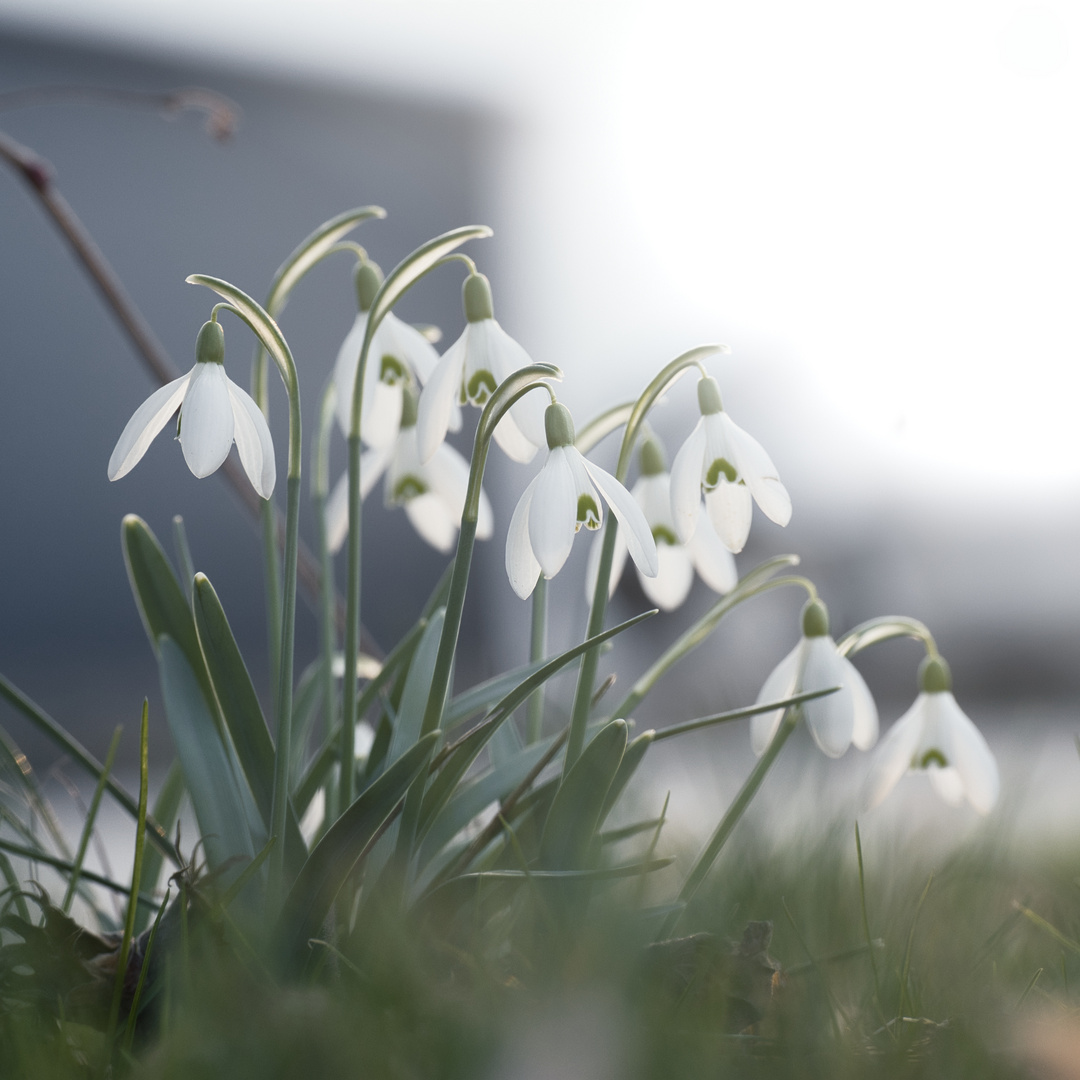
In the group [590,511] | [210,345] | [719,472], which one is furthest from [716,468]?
[210,345]

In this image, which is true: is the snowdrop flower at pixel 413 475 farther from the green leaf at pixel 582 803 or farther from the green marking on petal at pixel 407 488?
the green leaf at pixel 582 803

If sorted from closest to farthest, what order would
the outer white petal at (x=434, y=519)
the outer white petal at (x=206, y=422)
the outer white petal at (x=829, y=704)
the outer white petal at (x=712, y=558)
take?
the outer white petal at (x=206, y=422) → the outer white petal at (x=829, y=704) → the outer white petal at (x=712, y=558) → the outer white petal at (x=434, y=519)

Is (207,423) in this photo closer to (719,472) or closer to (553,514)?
(553,514)

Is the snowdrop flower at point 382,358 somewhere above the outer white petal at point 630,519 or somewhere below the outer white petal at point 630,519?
above

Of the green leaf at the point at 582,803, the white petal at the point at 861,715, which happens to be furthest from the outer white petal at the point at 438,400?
the white petal at the point at 861,715

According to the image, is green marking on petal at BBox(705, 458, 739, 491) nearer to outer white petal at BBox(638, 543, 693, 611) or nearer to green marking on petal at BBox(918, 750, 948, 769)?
outer white petal at BBox(638, 543, 693, 611)

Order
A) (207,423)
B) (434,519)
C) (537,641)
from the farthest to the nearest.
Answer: (434,519) < (537,641) < (207,423)

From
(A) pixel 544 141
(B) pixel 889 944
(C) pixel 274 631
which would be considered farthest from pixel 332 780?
(A) pixel 544 141
